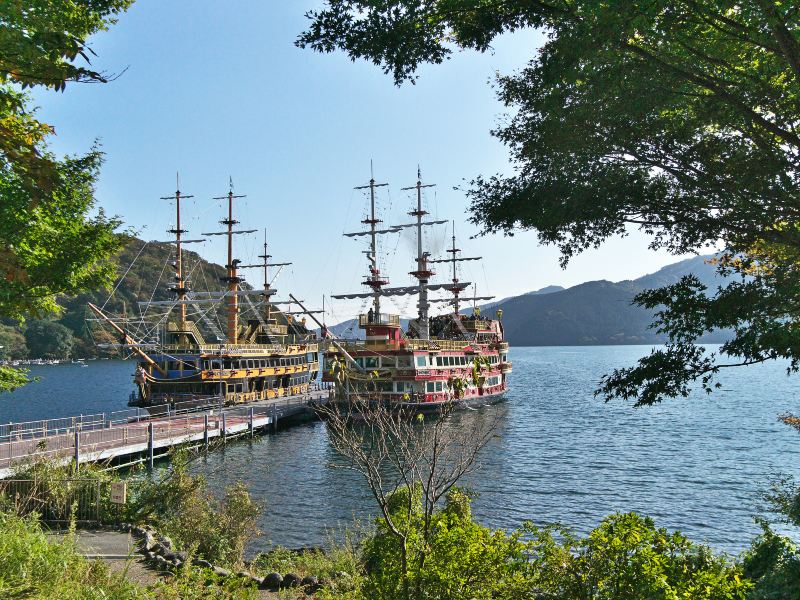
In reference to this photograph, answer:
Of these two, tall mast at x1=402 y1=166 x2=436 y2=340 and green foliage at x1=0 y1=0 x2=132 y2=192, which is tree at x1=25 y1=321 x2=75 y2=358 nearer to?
tall mast at x1=402 y1=166 x2=436 y2=340

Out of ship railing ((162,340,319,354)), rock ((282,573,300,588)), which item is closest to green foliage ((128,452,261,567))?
rock ((282,573,300,588))

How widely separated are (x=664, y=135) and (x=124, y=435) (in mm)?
28563

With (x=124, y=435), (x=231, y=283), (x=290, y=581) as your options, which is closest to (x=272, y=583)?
(x=290, y=581)

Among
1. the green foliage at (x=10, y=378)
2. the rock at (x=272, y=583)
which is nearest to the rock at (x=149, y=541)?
the rock at (x=272, y=583)

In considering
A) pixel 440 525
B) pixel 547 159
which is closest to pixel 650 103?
pixel 547 159

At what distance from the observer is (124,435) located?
29484 mm

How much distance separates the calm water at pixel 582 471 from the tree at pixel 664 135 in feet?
45.7

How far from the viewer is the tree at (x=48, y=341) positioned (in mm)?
158250

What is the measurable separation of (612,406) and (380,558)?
58.7 m

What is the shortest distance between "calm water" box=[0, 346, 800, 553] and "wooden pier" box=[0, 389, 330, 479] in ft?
5.90

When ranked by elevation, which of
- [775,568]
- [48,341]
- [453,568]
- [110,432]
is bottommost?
[110,432]

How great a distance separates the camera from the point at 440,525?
7.09m

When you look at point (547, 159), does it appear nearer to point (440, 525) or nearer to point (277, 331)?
point (440, 525)

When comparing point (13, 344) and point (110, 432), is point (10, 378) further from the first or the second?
point (13, 344)
